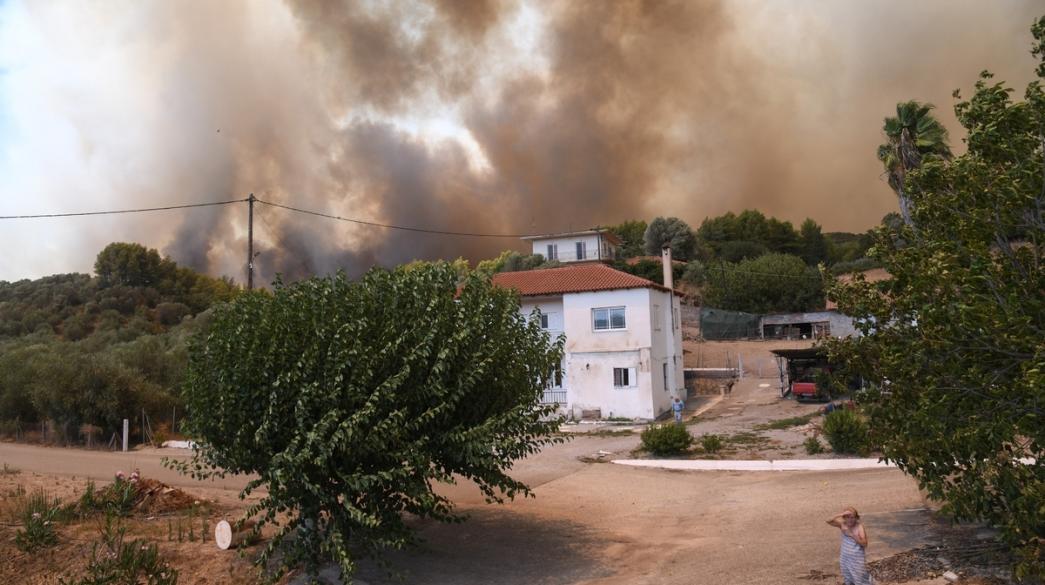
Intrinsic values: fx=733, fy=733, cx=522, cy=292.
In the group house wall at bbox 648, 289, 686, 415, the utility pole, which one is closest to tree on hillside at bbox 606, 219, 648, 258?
house wall at bbox 648, 289, 686, 415

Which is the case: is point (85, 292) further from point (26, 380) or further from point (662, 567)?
point (662, 567)

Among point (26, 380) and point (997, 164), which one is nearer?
point (997, 164)

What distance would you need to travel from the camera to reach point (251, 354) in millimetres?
11836

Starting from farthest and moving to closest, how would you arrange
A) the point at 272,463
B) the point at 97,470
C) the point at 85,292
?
the point at 85,292
the point at 97,470
the point at 272,463

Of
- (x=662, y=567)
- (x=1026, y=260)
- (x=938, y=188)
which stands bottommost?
(x=662, y=567)

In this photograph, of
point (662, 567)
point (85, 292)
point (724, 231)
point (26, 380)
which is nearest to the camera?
point (662, 567)

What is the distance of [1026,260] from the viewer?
33.6 ft

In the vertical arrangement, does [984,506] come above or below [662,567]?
above

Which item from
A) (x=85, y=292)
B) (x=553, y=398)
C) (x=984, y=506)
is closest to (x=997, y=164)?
(x=984, y=506)

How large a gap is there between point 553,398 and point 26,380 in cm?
2903

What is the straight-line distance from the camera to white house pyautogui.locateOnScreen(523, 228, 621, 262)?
89.7 m

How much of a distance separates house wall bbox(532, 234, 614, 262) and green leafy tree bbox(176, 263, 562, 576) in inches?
3004

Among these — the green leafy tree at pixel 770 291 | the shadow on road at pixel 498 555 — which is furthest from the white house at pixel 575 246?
the shadow on road at pixel 498 555

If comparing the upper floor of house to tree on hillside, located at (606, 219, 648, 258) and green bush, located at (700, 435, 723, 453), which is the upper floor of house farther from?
tree on hillside, located at (606, 219, 648, 258)
